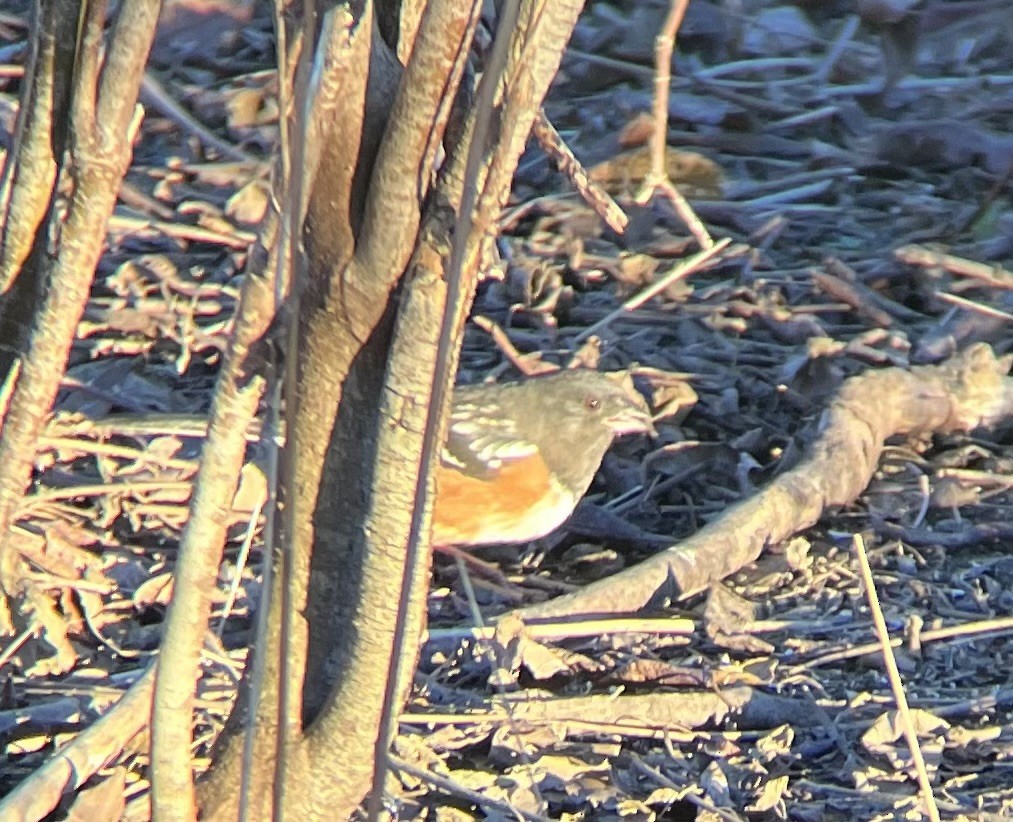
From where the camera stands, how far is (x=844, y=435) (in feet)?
11.7

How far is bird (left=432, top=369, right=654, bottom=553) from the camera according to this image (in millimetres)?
3594

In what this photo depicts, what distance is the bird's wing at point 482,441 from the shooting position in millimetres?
3668

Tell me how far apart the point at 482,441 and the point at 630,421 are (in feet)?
1.16

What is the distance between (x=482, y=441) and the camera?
3721 millimetres

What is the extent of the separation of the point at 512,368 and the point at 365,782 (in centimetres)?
200

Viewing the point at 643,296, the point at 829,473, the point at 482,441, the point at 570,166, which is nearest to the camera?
the point at 570,166

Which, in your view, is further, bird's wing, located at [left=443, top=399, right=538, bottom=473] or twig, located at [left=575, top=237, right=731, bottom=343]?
twig, located at [left=575, top=237, right=731, bottom=343]

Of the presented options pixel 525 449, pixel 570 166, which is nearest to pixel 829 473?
pixel 525 449

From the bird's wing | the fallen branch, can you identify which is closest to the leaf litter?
the fallen branch

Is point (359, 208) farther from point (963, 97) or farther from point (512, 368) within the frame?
point (963, 97)

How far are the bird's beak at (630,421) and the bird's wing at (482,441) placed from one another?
0.20 m

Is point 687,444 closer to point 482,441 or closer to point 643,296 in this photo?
point 482,441

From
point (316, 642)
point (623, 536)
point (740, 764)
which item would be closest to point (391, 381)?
point (316, 642)

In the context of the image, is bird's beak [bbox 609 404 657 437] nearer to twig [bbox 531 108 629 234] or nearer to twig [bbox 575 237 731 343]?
twig [bbox 575 237 731 343]
